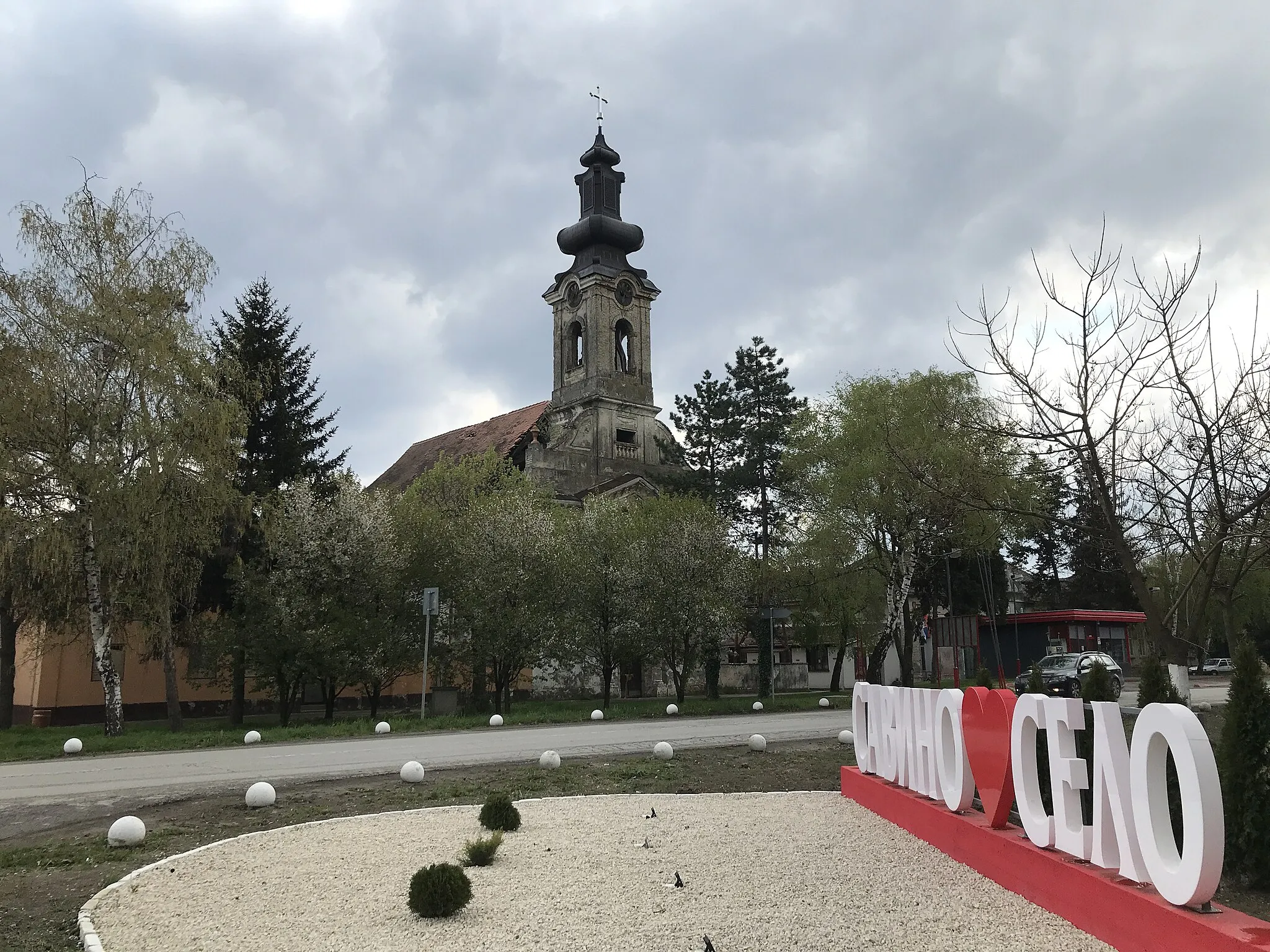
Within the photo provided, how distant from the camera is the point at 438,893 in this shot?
566cm

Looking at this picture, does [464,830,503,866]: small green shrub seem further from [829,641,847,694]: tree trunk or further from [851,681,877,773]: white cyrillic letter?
[829,641,847,694]: tree trunk

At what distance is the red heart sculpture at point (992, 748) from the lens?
6652 millimetres

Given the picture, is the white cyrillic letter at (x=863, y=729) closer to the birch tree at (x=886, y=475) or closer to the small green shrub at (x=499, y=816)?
the small green shrub at (x=499, y=816)

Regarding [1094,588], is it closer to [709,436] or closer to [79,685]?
[709,436]

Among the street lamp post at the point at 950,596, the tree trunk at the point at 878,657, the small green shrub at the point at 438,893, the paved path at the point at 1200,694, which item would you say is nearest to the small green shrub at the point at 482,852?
the small green shrub at the point at 438,893

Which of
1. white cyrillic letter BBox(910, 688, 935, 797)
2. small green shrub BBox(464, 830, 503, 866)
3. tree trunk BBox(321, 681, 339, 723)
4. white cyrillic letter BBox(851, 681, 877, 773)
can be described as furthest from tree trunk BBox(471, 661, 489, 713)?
small green shrub BBox(464, 830, 503, 866)

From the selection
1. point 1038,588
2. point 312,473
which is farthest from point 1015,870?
point 1038,588

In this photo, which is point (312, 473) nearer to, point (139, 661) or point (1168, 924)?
point (139, 661)

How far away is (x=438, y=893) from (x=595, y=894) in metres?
1.05

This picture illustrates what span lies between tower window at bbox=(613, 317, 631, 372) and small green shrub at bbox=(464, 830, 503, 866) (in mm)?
44196

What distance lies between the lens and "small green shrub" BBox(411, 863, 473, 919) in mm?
5652

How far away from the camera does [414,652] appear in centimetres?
2623

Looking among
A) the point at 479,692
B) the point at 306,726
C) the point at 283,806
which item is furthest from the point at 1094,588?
the point at 283,806

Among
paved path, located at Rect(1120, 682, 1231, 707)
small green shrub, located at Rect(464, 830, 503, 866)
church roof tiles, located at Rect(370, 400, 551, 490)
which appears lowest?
paved path, located at Rect(1120, 682, 1231, 707)
